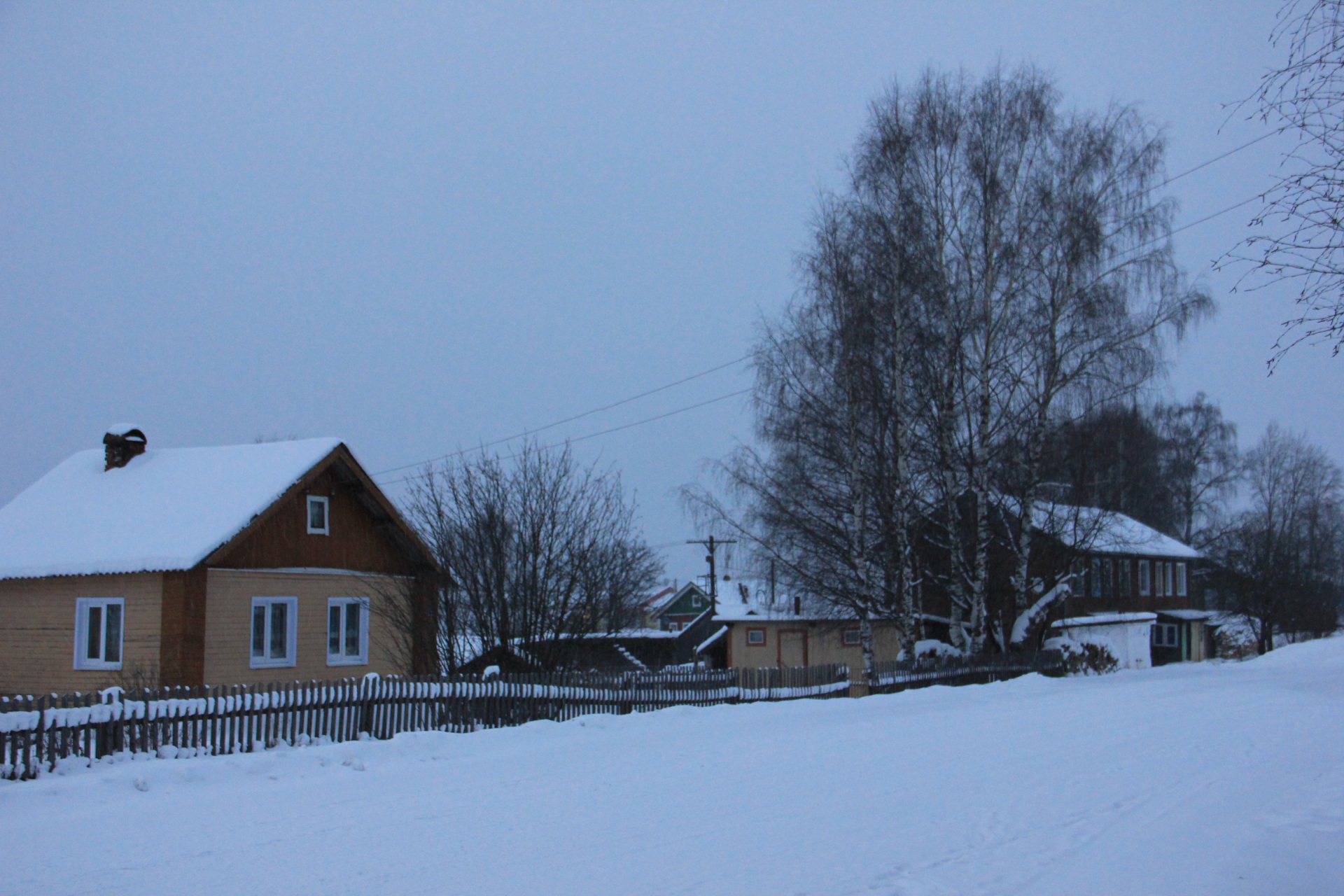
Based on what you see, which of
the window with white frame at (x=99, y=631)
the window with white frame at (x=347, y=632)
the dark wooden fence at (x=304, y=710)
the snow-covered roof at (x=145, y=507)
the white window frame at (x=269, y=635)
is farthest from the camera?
the window with white frame at (x=347, y=632)

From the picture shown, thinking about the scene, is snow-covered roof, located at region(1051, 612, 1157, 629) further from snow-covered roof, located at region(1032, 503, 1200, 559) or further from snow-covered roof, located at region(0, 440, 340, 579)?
snow-covered roof, located at region(0, 440, 340, 579)

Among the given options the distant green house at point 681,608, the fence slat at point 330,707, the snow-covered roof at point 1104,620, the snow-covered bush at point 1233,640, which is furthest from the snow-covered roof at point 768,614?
the distant green house at point 681,608

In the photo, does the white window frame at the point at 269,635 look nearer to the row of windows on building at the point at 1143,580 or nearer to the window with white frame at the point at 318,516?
the window with white frame at the point at 318,516

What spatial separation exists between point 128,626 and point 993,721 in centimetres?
1566

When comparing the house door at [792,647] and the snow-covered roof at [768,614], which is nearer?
the snow-covered roof at [768,614]

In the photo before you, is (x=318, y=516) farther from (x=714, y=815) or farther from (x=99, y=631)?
(x=714, y=815)

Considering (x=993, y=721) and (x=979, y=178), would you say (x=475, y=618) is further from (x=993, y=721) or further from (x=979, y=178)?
(x=979, y=178)

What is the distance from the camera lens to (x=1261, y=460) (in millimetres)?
71375

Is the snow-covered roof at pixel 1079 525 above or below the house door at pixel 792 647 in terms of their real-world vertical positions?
above

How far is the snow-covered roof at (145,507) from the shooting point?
2064 centimetres

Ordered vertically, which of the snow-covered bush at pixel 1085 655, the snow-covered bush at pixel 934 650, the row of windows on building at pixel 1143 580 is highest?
the row of windows on building at pixel 1143 580

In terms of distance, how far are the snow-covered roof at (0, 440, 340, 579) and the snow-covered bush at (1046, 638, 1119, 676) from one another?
20.5 metres

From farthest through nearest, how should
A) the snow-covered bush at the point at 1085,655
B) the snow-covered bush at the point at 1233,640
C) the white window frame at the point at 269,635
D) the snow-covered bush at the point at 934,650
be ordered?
the snow-covered bush at the point at 1233,640, the snow-covered bush at the point at 1085,655, the snow-covered bush at the point at 934,650, the white window frame at the point at 269,635

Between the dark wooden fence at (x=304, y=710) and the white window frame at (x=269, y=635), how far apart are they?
→ 7.38 meters
